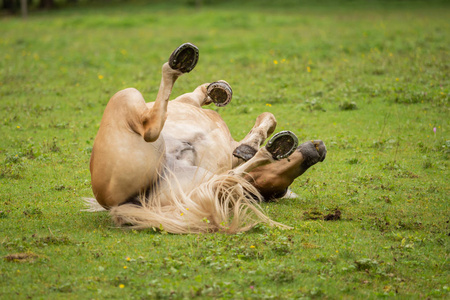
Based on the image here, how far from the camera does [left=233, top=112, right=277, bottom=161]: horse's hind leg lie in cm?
549

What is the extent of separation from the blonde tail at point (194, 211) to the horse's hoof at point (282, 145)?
1.45ft

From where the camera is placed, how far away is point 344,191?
6.34m

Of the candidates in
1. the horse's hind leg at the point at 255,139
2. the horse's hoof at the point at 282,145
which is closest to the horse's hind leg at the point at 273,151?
the horse's hoof at the point at 282,145

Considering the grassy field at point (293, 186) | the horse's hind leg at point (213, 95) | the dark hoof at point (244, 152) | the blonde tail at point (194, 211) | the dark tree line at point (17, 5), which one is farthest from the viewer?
the dark tree line at point (17, 5)

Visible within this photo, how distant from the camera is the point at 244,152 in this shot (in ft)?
18.0

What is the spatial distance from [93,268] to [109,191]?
100 cm

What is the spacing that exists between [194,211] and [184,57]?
137 cm

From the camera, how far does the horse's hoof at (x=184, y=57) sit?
16.5ft

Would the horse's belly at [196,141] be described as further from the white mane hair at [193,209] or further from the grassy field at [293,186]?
the grassy field at [293,186]

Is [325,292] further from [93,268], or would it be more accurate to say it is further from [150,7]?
[150,7]

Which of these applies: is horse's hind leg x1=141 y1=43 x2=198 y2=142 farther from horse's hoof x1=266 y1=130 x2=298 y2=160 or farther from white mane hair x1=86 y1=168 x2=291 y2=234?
horse's hoof x1=266 y1=130 x2=298 y2=160

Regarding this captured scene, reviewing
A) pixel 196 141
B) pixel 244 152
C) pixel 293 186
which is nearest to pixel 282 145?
pixel 244 152

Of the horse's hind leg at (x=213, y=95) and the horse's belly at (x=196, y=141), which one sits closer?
the horse's belly at (x=196, y=141)

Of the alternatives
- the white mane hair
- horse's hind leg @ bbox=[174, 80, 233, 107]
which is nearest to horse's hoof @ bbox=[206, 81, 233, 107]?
horse's hind leg @ bbox=[174, 80, 233, 107]
